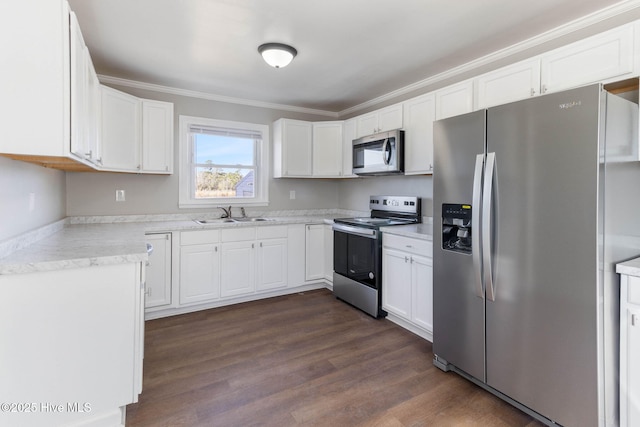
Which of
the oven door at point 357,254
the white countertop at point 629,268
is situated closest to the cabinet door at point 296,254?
the oven door at point 357,254

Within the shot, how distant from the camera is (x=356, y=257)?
3.40 m

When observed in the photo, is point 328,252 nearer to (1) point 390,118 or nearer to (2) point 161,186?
(1) point 390,118

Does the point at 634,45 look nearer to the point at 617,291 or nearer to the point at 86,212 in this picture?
the point at 617,291

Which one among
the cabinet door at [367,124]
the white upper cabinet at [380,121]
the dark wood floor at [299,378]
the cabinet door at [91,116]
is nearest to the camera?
the dark wood floor at [299,378]

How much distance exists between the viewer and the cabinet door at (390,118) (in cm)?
329

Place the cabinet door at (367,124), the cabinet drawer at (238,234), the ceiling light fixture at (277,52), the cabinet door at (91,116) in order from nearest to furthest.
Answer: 1. the cabinet door at (91,116)
2. the ceiling light fixture at (277,52)
3. the cabinet drawer at (238,234)
4. the cabinet door at (367,124)

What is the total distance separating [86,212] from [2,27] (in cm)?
231

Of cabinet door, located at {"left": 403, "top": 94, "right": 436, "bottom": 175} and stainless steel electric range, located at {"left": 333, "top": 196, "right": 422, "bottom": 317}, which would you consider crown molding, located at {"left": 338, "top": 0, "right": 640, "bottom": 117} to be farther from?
stainless steel electric range, located at {"left": 333, "top": 196, "right": 422, "bottom": 317}

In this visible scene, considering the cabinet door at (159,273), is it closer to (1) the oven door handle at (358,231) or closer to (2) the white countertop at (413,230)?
(1) the oven door handle at (358,231)

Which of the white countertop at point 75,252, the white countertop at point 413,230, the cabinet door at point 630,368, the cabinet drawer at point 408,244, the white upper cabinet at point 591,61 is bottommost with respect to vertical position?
the cabinet door at point 630,368

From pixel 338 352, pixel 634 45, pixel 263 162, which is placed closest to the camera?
pixel 634 45

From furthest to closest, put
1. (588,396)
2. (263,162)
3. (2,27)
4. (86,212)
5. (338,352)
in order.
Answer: (263,162) < (86,212) < (338,352) < (588,396) < (2,27)

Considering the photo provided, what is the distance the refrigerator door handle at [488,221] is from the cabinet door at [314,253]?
2327 millimetres

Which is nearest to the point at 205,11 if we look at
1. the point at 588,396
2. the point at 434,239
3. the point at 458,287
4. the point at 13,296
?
the point at 13,296
